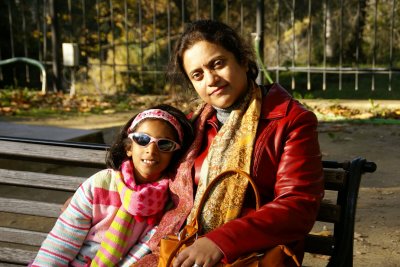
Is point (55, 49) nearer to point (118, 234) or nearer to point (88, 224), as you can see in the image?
point (88, 224)

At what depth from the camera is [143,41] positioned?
36.5 ft

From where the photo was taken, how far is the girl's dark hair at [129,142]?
2600 millimetres

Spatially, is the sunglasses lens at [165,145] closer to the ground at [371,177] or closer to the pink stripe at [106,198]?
the pink stripe at [106,198]

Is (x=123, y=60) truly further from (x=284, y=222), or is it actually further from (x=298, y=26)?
(x=284, y=222)

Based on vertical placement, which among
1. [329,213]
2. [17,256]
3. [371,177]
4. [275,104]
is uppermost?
[275,104]

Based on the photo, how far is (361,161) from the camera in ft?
7.84

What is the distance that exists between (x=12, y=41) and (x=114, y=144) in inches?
340

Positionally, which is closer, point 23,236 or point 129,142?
point 129,142

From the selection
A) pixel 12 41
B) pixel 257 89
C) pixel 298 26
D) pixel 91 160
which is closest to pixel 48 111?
pixel 12 41

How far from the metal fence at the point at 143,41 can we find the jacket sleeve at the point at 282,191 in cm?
770

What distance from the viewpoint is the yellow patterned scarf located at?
7.45 ft

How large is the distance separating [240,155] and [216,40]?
43 centimetres

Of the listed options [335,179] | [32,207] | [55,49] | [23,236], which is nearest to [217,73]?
[335,179]

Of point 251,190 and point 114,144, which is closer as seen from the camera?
point 251,190
